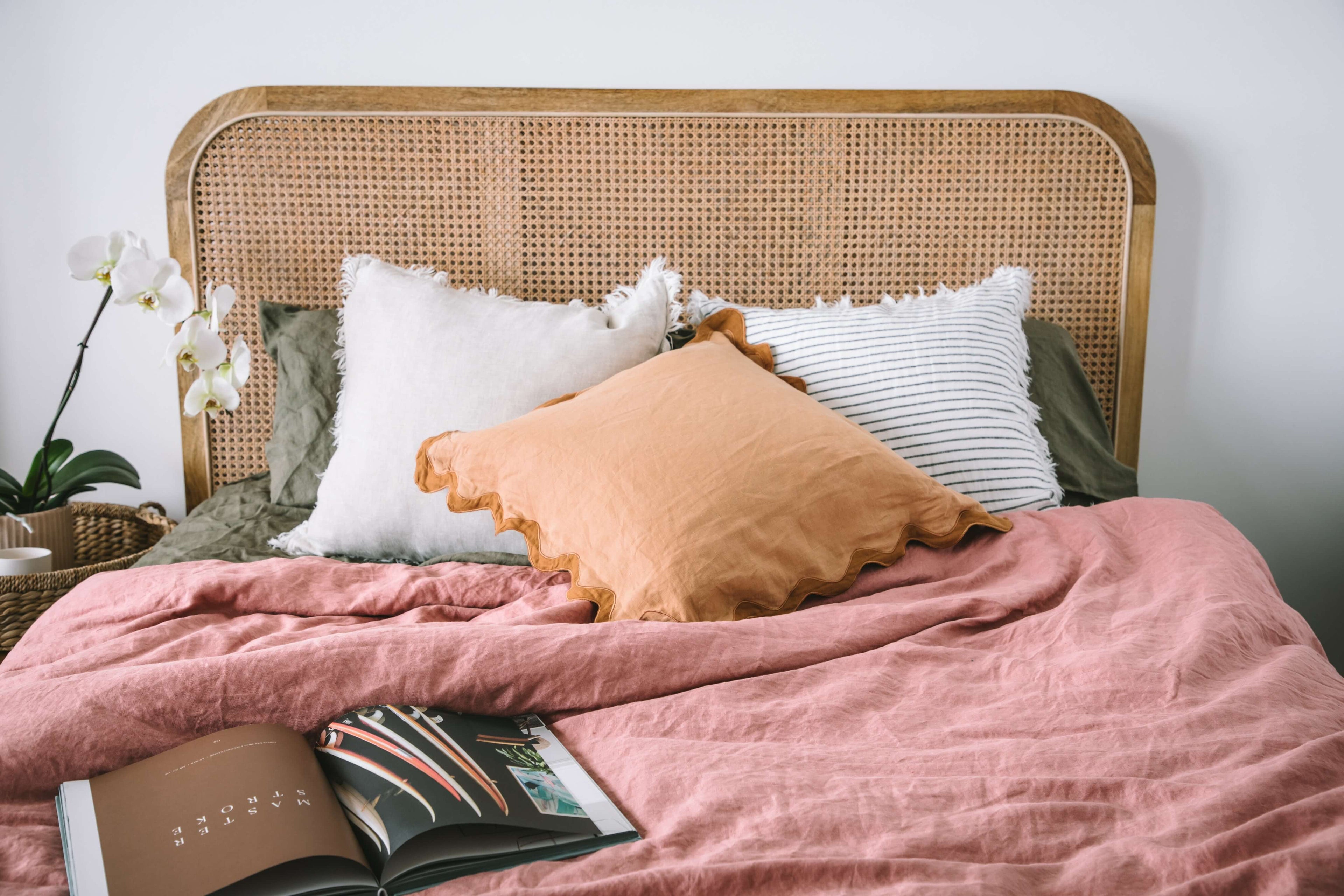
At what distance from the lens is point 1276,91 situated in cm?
169

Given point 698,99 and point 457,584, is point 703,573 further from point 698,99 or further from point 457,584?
point 698,99

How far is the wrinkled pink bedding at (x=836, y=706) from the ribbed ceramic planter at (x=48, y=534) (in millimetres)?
460

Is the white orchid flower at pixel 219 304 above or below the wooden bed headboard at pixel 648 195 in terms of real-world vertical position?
below

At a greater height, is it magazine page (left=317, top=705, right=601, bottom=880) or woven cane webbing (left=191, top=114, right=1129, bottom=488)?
woven cane webbing (left=191, top=114, right=1129, bottom=488)

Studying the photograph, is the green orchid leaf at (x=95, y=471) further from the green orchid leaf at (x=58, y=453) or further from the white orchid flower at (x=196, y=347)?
the white orchid flower at (x=196, y=347)

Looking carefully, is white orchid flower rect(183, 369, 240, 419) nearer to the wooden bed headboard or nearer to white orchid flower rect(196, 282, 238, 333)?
white orchid flower rect(196, 282, 238, 333)

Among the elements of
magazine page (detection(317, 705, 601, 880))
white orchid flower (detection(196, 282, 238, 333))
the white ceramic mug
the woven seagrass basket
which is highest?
white orchid flower (detection(196, 282, 238, 333))

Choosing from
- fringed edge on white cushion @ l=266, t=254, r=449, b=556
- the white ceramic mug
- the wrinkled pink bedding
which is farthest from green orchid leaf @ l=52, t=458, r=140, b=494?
the wrinkled pink bedding

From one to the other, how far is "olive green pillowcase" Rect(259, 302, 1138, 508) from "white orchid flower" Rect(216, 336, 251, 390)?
0.26 feet

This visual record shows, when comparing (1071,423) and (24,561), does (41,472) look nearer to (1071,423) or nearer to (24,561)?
(24,561)

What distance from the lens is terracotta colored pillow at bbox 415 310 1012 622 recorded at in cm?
91

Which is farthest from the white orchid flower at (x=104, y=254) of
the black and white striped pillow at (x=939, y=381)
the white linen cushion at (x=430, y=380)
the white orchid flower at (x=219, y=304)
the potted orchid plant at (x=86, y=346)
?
the black and white striped pillow at (x=939, y=381)

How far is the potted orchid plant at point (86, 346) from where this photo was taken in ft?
4.38

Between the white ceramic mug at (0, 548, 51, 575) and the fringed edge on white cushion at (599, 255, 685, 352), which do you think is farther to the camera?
the fringed edge on white cushion at (599, 255, 685, 352)
